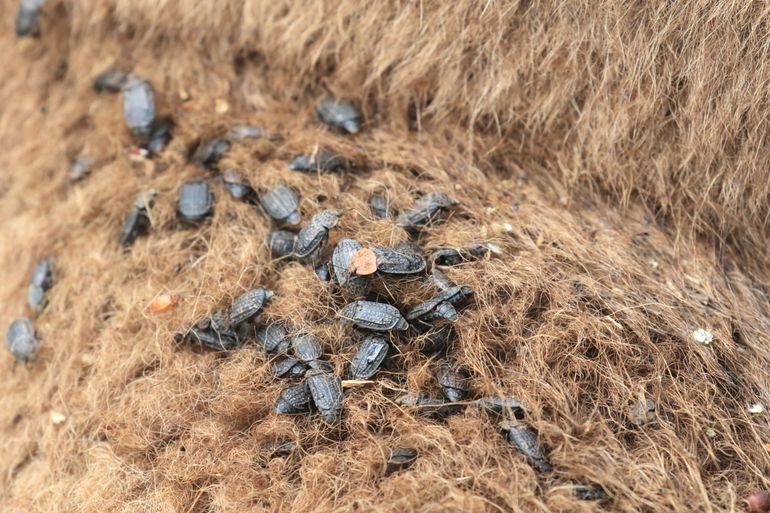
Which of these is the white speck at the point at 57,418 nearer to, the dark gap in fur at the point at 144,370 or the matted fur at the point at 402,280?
the matted fur at the point at 402,280

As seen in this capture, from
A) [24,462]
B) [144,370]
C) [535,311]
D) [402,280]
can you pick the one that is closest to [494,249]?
[535,311]

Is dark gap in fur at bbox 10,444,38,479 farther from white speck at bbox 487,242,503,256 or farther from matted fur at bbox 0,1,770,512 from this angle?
white speck at bbox 487,242,503,256

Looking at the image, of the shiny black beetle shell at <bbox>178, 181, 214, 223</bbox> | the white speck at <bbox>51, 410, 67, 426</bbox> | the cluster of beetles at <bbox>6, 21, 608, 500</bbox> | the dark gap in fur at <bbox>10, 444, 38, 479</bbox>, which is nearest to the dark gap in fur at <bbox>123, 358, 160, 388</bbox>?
the cluster of beetles at <bbox>6, 21, 608, 500</bbox>

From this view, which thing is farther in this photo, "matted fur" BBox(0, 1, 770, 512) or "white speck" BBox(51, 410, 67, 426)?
"white speck" BBox(51, 410, 67, 426)

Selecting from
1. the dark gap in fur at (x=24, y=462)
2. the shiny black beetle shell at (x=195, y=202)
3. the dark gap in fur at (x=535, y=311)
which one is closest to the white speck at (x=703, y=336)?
the dark gap in fur at (x=535, y=311)

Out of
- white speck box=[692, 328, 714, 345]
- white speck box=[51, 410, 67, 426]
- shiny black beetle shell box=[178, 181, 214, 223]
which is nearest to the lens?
white speck box=[692, 328, 714, 345]

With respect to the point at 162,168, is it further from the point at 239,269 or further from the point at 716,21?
the point at 716,21

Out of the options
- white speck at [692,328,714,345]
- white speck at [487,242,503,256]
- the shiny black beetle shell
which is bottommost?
white speck at [692,328,714,345]
